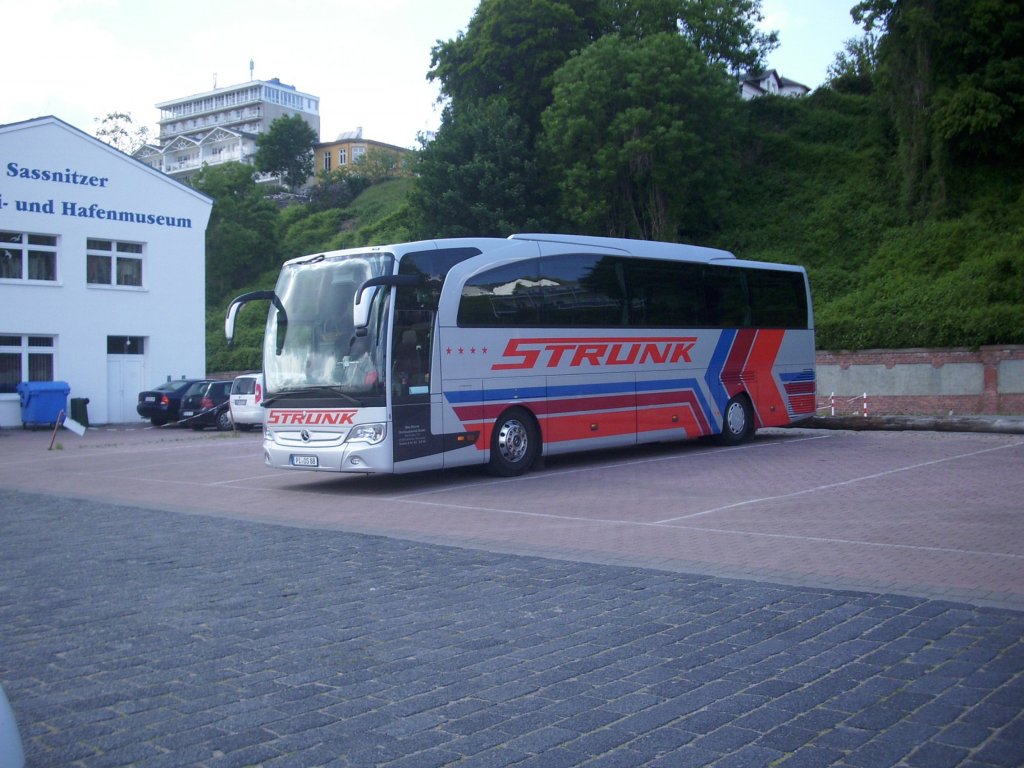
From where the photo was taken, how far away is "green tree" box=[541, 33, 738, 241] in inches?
1499

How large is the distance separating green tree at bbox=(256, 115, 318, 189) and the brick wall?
71474 mm

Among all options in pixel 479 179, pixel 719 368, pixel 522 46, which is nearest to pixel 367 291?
pixel 719 368

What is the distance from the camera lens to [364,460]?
14297 mm

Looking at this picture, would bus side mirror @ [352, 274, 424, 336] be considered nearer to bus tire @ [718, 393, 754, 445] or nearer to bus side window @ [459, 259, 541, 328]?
bus side window @ [459, 259, 541, 328]

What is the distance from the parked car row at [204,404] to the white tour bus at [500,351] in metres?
14.2

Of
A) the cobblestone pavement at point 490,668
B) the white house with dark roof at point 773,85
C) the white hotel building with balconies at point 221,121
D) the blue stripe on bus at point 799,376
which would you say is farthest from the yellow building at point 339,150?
the cobblestone pavement at point 490,668

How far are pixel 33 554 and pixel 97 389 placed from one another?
27.2m

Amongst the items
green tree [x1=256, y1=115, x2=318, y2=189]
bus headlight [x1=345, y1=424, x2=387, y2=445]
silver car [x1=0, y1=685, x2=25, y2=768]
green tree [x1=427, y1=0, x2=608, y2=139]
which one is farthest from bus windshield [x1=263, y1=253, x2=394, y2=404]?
green tree [x1=256, y1=115, x2=318, y2=189]

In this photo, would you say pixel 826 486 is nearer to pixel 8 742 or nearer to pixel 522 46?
pixel 8 742

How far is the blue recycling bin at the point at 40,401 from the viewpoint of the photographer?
32.2 m

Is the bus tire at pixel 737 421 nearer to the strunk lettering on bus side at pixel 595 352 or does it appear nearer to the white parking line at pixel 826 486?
the strunk lettering on bus side at pixel 595 352

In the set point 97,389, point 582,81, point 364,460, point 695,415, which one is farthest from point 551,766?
point 582,81

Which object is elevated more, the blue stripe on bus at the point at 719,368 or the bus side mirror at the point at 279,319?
the bus side mirror at the point at 279,319

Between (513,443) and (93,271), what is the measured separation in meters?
24.8
